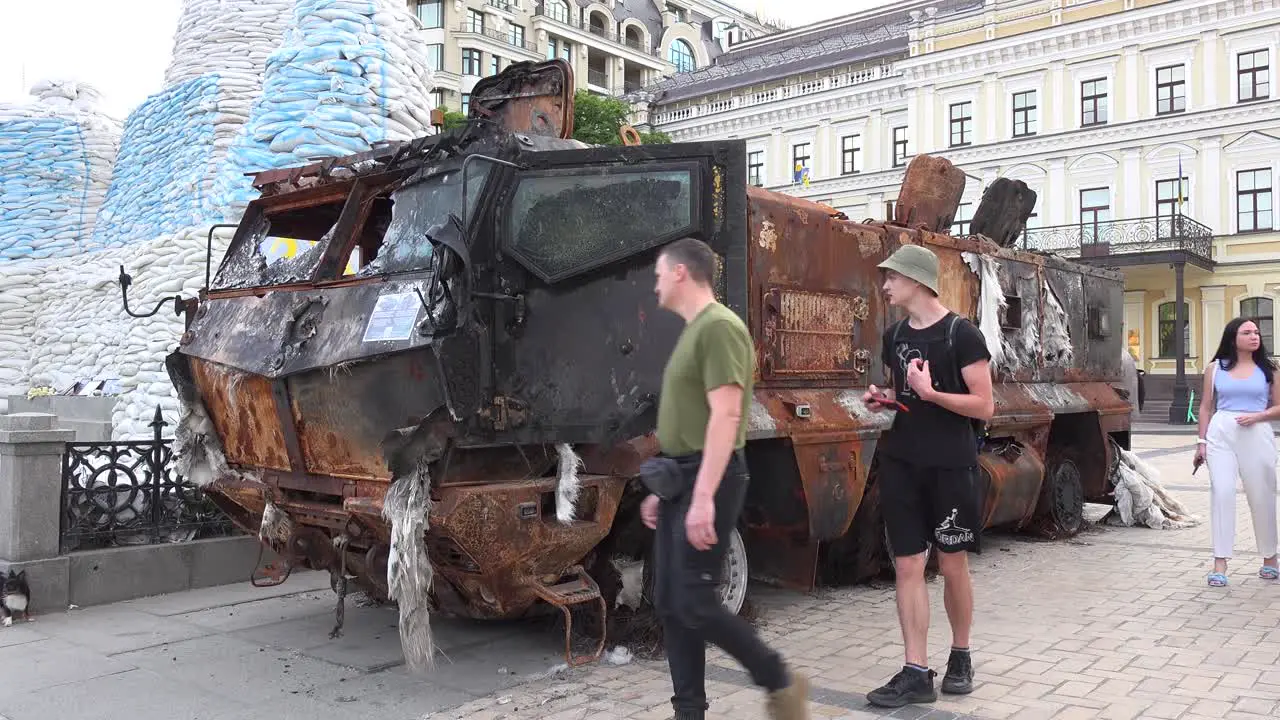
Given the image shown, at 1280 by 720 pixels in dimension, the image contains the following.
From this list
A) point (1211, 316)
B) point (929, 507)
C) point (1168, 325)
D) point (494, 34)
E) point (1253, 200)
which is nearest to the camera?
point (929, 507)

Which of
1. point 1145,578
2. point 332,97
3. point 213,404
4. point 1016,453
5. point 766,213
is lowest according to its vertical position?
point 1145,578

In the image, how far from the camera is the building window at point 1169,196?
3488 cm

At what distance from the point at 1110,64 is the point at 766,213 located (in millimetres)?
35099

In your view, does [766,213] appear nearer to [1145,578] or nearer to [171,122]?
[1145,578]

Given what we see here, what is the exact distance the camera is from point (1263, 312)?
112 feet

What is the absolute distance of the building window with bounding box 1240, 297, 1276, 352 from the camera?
3359 cm

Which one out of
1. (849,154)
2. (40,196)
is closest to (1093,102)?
(849,154)

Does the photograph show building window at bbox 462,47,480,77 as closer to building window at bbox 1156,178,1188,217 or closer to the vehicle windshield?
building window at bbox 1156,178,1188,217

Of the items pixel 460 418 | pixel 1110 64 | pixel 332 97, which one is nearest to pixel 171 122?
pixel 332 97

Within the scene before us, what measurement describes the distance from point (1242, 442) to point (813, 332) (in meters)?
3.19

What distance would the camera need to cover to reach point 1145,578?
25.0ft

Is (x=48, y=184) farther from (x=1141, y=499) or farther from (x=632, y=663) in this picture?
(x=1141, y=499)

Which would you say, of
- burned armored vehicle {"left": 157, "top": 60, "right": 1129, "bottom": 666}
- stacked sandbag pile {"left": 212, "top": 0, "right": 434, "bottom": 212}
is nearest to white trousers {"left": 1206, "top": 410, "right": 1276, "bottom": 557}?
burned armored vehicle {"left": 157, "top": 60, "right": 1129, "bottom": 666}

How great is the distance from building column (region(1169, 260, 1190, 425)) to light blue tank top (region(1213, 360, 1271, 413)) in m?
25.4
